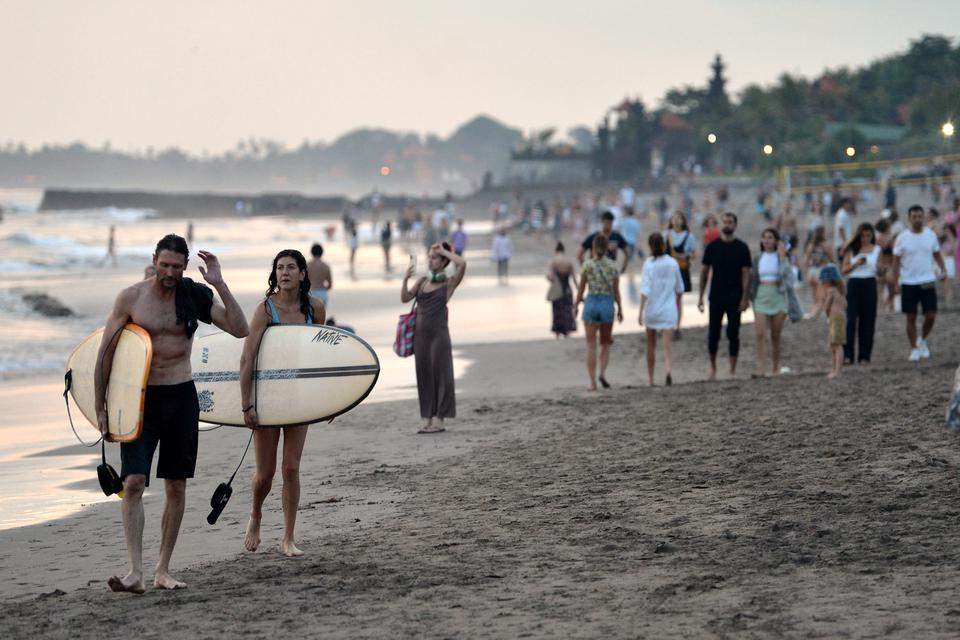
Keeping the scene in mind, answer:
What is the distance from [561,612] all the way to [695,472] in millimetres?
2965

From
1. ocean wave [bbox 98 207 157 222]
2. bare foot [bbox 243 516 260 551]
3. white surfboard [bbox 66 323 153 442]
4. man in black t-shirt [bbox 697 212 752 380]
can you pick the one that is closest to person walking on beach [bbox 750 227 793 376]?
man in black t-shirt [bbox 697 212 752 380]

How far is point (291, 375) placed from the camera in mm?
6367

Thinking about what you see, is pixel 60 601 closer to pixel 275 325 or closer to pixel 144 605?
pixel 144 605

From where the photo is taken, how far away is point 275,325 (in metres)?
6.43

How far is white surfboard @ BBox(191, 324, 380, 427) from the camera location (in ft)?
20.8

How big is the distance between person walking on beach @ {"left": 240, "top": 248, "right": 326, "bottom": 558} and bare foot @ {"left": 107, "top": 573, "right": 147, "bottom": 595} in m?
0.89

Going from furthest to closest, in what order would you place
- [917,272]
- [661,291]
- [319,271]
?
1. [319,271]
2. [917,272]
3. [661,291]

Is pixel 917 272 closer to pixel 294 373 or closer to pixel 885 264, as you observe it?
pixel 885 264

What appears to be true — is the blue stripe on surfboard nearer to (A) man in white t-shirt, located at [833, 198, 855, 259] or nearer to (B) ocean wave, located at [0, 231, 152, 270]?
(A) man in white t-shirt, located at [833, 198, 855, 259]

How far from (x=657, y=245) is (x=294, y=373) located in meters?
6.44

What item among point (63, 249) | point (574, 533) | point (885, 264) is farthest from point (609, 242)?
point (63, 249)

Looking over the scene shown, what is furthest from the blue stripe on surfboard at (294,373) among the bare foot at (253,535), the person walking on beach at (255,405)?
the bare foot at (253,535)

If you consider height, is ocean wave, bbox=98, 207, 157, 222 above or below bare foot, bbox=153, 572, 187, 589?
above

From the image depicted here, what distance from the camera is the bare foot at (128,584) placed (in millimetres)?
5711
